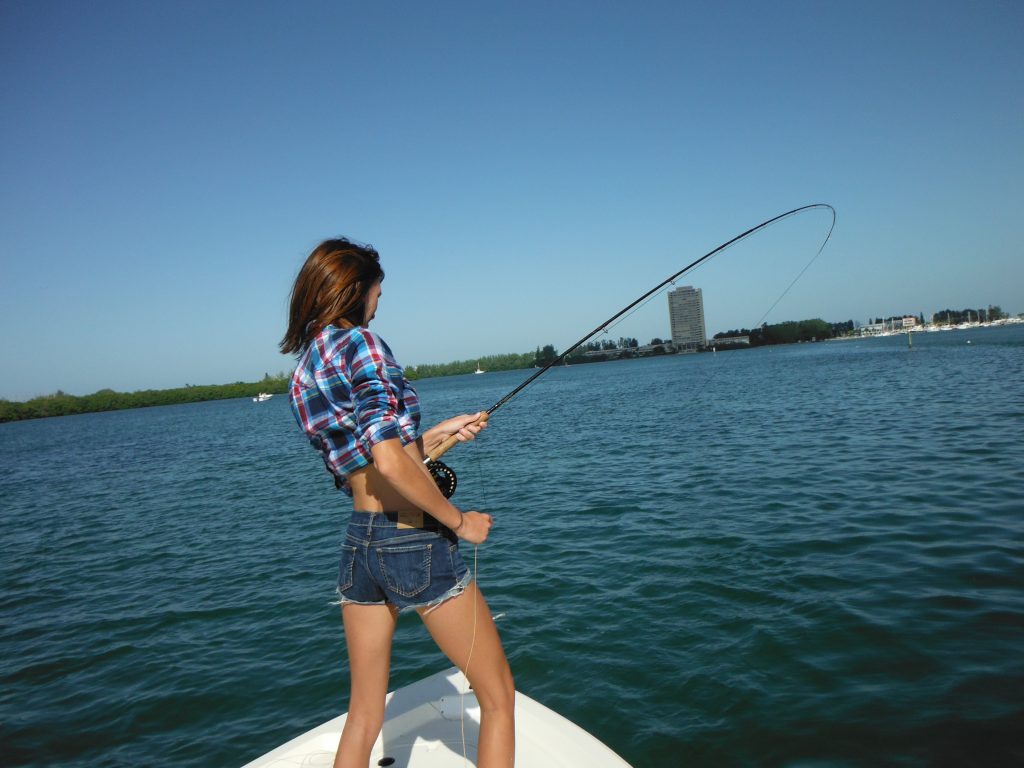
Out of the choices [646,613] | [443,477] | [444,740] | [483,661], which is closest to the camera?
[483,661]

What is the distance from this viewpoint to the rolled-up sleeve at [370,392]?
1941 millimetres

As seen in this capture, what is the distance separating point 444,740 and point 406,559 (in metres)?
1.68

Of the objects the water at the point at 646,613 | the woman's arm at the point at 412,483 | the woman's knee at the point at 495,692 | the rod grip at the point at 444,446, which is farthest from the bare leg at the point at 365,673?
the water at the point at 646,613

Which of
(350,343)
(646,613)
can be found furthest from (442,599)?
(646,613)

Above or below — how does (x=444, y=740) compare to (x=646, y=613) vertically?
above

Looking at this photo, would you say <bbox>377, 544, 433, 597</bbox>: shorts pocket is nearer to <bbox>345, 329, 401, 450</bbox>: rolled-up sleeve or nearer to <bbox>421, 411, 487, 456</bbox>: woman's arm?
<bbox>345, 329, 401, 450</bbox>: rolled-up sleeve

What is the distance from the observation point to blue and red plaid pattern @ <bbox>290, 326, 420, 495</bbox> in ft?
6.52

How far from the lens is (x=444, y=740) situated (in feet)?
10.7

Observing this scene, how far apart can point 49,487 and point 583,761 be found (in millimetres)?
27059

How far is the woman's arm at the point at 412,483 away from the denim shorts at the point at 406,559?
85mm

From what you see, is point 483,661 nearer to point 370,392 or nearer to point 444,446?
point 444,446

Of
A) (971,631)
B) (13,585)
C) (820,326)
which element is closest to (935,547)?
(971,631)

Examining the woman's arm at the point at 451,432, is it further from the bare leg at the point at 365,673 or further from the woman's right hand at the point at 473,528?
the bare leg at the point at 365,673

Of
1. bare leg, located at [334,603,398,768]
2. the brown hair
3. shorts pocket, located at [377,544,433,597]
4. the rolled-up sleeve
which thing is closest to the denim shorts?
shorts pocket, located at [377,544,433,597]
